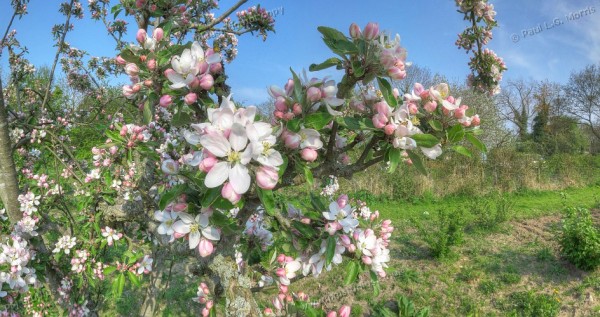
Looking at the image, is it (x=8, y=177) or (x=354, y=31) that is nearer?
(x=354, y=31)

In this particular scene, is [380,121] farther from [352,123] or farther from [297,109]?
[297,109]

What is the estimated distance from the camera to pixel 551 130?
26188 mm

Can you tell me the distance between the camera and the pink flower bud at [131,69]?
1213 millimetres

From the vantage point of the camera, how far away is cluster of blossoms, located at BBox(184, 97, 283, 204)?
2.84 feet

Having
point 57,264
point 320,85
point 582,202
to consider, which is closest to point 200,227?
point 320,85

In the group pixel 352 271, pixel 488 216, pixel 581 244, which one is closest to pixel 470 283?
pixel 581 244

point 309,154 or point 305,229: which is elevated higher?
point 309,154

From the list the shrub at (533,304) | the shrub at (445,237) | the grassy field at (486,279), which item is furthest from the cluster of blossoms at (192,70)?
the shrub at (445,237)

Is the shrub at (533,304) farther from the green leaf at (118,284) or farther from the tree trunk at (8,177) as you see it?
the tree trunk at (8,177)

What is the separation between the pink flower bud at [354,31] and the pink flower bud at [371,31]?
0.06ft

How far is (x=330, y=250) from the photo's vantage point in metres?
1.26

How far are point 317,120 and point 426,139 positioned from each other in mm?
316

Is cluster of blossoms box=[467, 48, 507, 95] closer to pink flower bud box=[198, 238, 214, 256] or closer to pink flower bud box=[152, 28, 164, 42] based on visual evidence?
pink flower bud box=[152, 28, 164, 42]

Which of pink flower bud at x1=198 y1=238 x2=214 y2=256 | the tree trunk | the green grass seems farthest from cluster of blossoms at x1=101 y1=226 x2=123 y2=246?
the green grass
